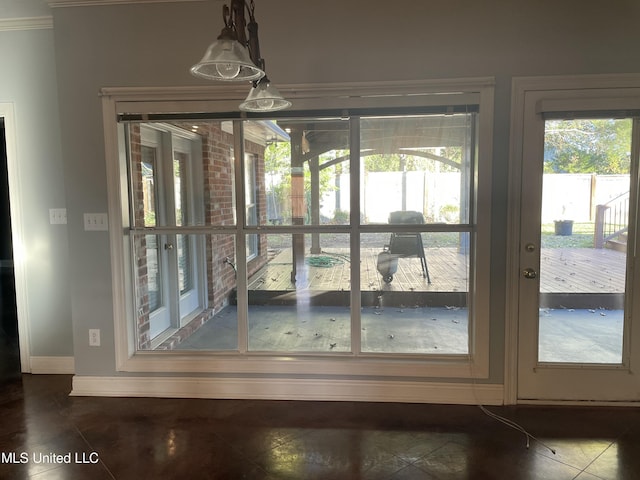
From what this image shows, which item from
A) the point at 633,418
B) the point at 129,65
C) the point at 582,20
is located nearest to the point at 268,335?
the point at 129,65

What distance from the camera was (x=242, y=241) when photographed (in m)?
2.84

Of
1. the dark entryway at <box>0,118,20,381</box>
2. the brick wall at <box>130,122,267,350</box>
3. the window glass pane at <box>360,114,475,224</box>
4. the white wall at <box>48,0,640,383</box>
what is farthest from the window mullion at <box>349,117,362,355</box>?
the dark entryway at <box>0,118,20,381</box>

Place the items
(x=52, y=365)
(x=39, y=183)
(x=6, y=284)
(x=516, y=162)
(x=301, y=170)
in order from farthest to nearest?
1. (x=6, y=284)
2. (x=52, y=365)
3. (x=39, y=183)
4. (x=301, y=170)
5. (x=516, y=162)

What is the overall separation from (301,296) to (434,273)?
Result: 1.02 metres

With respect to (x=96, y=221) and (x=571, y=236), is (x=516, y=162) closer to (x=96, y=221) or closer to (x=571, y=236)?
(x=571, y=236)

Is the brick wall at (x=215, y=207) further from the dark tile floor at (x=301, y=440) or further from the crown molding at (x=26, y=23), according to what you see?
the crown molding at (x=26, y=23)

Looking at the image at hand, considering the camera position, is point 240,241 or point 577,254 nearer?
point 577,254

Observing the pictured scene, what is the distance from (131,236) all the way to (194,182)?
585 mm

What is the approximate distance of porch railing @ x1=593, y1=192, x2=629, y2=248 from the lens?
2611 mm

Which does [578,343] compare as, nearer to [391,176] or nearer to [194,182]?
[391,176]

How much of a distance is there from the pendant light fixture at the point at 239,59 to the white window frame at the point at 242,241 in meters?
0.86

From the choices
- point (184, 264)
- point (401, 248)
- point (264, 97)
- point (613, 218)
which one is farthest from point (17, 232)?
point (613, 218)

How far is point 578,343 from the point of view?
106 inches

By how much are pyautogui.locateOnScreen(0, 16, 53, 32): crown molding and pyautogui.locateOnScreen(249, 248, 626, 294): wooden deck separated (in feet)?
7.84
